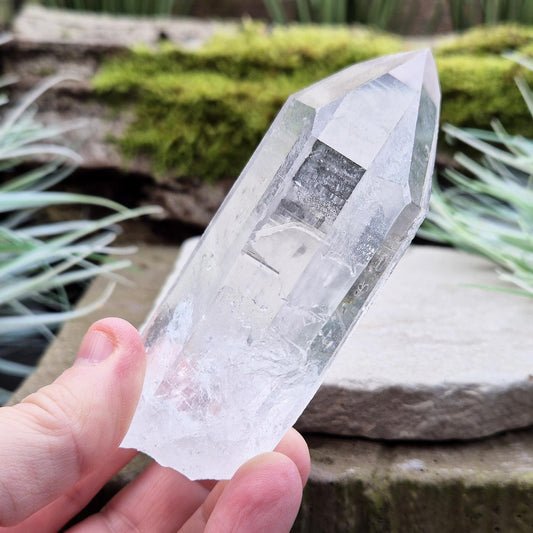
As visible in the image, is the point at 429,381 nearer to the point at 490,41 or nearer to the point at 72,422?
the point at 72,422

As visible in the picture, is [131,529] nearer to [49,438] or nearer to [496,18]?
[49,438]

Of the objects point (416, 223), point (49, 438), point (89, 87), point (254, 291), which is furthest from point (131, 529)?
point (89, 87)

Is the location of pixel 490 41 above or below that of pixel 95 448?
above

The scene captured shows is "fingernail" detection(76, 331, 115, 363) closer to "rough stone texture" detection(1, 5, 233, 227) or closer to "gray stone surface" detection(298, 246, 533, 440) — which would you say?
"gray stone surface" detection(298, 246, 533, 440)

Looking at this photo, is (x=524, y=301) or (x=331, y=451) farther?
(x=524, y=301)

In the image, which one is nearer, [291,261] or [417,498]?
[291,261]

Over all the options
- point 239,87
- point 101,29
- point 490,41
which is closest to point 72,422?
point 239,87


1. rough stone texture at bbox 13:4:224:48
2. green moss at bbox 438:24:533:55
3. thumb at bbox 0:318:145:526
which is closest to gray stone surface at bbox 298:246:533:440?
thumb at bbox 0:318:145:526
